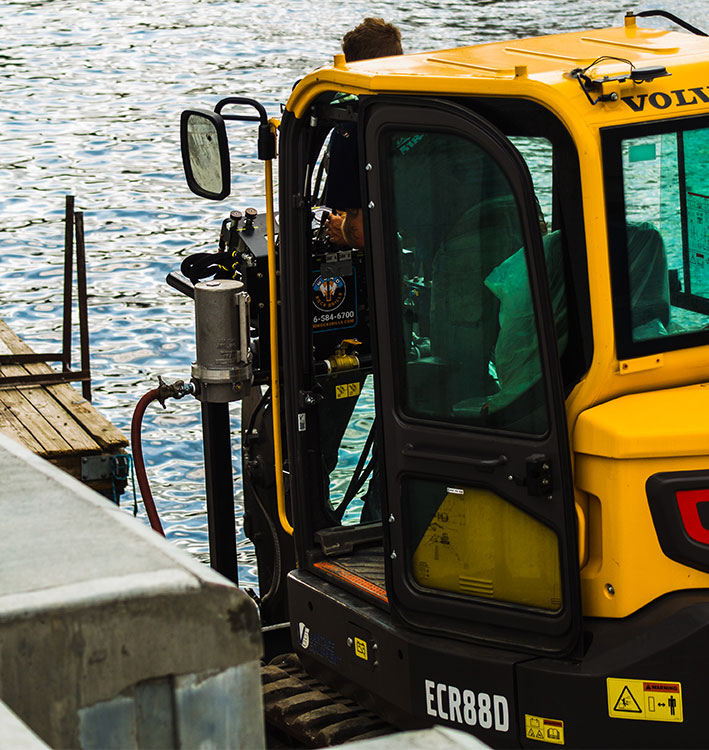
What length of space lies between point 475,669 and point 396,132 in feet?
4.99

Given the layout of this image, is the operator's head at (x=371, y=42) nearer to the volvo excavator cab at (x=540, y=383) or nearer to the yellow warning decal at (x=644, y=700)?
the volvo excavator cab at (x=540, y=383)

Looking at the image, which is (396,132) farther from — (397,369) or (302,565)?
(302,565)

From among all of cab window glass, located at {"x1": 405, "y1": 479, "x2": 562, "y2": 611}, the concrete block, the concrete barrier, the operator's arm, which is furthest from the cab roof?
the concrete block

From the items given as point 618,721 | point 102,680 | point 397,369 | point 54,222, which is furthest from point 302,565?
point 54,222

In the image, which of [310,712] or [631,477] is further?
[310,712]

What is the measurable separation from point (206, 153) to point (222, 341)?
2.36ft

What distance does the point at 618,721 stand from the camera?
3.78 meters

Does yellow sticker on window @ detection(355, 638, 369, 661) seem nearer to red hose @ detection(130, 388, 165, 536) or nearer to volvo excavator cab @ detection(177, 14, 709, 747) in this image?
Result: volvo excavator cab @ detection(177, 14, 709, 747)

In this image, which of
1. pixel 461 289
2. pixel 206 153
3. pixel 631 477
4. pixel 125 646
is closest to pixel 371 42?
pixel 206 153

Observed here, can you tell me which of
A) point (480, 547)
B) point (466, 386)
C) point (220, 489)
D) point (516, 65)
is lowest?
point (220, 489)

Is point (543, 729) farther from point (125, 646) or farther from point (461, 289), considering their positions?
point (125, 646)

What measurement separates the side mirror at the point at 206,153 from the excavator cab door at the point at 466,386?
0.64 m

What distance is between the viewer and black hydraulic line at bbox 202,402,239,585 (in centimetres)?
539

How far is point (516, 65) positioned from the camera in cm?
402
